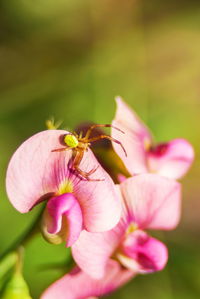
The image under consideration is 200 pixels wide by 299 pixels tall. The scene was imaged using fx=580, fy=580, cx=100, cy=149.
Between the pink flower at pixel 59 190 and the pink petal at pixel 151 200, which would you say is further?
the pink petal at pixel 151 200

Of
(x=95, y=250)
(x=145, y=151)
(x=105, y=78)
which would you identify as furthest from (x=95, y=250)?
(x=105, y=78)

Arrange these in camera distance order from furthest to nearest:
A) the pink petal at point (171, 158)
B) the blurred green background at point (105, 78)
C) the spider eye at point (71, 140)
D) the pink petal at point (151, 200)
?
the blurred green background at point (105, 78)
the pink petal at point (171, 158)
the pink petal at point (151, 200)
the spider eye at point (71, 140)

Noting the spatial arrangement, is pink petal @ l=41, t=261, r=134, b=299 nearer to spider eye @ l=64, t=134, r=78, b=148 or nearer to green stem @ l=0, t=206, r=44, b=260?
green stem @ l=0, t=206, r=44, b=260

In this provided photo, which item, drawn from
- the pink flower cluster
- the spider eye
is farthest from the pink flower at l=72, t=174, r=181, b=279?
the spider eye

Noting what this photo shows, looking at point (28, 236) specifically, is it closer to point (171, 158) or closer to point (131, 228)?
point (131, 228)

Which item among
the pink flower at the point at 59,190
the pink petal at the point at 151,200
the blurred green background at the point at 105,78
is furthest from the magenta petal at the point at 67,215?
the blurred green background at the point at 105,78

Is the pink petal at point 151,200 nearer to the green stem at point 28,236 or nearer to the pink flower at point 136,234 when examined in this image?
the pink flower at point 136,234

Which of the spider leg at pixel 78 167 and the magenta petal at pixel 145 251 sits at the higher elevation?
the spider leg at pixel 78 167
